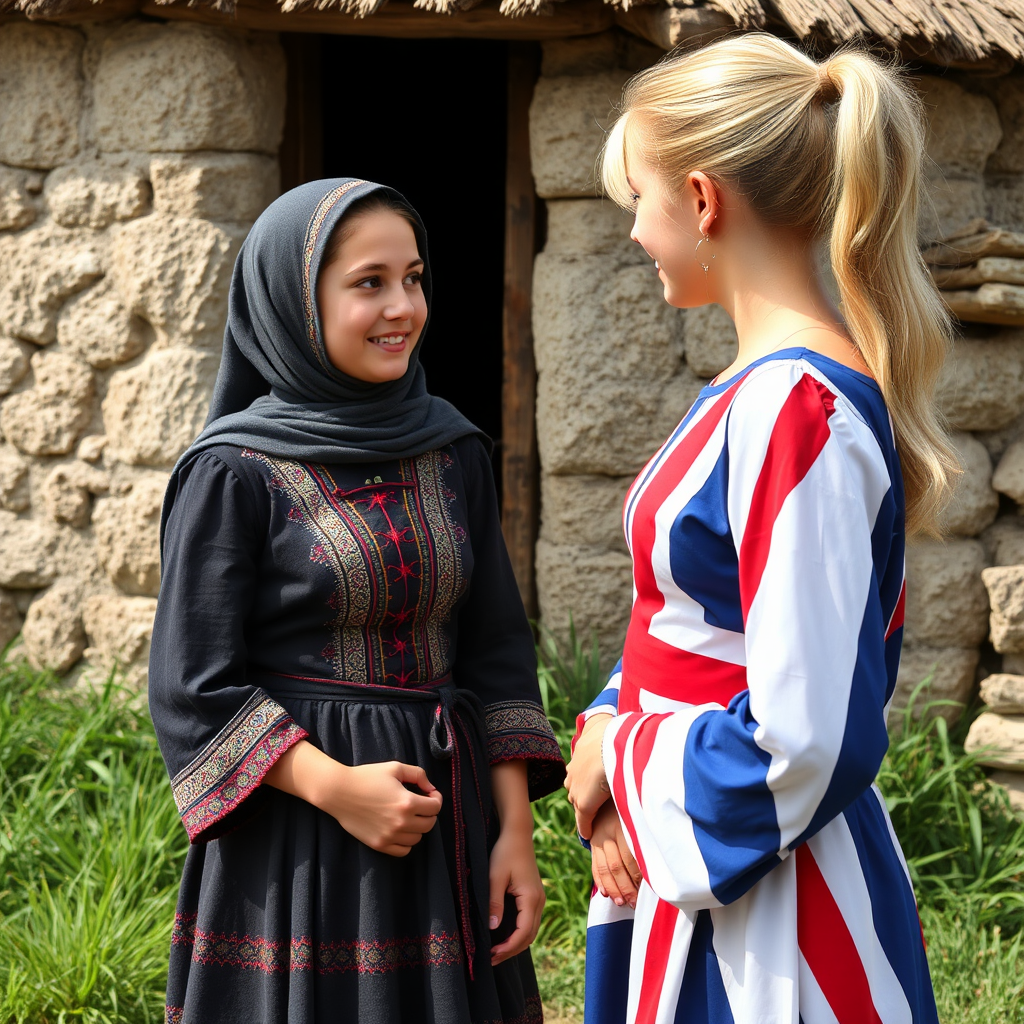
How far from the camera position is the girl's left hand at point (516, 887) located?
1740mm

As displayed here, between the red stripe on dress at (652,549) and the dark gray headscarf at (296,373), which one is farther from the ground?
the dark gray headscarf at (296,373)

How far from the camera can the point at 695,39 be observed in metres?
2.96

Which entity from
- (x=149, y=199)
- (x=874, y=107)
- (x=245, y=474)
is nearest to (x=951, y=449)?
(x=874, y=107)

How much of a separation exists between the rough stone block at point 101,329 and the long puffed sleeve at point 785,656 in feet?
8.78

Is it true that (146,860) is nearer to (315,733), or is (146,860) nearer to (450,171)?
(315,733)

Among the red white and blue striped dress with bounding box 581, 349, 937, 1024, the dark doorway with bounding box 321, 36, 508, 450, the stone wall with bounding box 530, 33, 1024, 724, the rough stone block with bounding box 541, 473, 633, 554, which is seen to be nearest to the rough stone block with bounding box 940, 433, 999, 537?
the stone wall with bounding box 530, 33, 1024, 724

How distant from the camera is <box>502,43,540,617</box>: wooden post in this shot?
3.68 meters

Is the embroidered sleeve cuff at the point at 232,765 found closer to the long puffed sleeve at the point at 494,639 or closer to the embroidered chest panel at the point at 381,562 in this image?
the embroidered chest panel at the point at 381,562

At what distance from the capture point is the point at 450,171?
667cm

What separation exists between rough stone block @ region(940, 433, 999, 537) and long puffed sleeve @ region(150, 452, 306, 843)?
2409 millimetres

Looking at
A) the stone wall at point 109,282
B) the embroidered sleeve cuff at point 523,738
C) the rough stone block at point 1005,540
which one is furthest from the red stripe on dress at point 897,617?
the stone wall at point 109,282

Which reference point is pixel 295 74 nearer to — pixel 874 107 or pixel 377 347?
pixel 377 347

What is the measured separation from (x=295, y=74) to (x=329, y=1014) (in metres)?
3.32

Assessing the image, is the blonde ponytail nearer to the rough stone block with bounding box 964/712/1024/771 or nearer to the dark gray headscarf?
the dark gray headscarf
